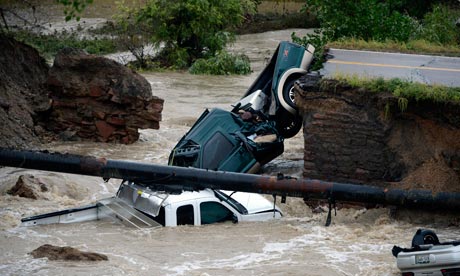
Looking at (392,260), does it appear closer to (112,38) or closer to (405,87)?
(405,87)

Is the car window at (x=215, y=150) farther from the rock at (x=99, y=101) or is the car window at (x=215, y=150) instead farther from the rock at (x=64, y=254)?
the rock at (x=99, y=101)

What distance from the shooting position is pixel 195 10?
134ft

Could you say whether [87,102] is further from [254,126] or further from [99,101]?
[254,126]

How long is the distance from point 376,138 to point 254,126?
3.10 metres

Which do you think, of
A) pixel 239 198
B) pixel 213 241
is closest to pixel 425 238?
pixel 213 241

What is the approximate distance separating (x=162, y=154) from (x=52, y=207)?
5877 mm

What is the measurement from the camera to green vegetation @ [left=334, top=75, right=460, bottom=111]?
17.6 m

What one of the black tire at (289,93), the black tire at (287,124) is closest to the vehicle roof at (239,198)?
the black tire at (287,124)

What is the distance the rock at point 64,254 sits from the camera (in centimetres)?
1416

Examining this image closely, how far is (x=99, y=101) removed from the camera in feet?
79.2

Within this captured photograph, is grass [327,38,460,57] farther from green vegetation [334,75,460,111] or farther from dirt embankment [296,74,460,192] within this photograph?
green vegetation [334,75,460,111]

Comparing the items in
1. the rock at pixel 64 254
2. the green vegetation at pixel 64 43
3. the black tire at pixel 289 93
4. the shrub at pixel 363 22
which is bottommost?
the rock at pixel 64 254

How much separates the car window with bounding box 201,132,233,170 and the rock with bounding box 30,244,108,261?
4.86m

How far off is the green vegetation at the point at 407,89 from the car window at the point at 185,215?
4.52 metres
